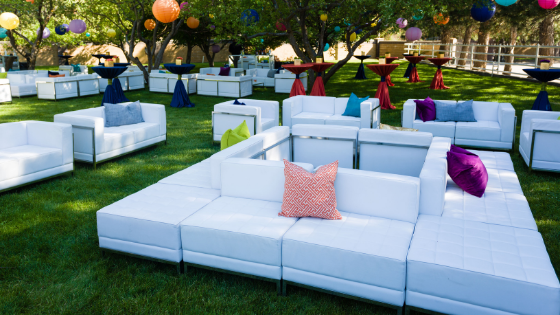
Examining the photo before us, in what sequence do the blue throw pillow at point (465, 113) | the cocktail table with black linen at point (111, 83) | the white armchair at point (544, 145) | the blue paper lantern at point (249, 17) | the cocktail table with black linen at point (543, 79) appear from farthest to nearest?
1. the blue paper lantern at point (249, 17)
2. the cocktail table with black linen at point (111, 83)
3. the cocktail table with black linen at point (543, 79)
4. the blue throw pillow at point (465, 113)
5. the white armchair at point (544, 145)

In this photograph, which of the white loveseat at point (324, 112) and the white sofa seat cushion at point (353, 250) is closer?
the white sofa seat cushion at point (353, 250)

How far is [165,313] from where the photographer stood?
3.04 metres

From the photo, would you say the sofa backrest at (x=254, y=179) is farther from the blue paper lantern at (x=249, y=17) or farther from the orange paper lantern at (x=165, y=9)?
the blue paper lantern at (x=249, y=17)

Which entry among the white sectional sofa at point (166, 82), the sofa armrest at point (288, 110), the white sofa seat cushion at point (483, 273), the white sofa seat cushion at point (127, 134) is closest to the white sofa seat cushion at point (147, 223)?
the white sofa seat cushion at point (483, 273)

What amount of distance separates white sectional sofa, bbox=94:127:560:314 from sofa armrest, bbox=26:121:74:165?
214 cm

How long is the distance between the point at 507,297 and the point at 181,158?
5.19 meters

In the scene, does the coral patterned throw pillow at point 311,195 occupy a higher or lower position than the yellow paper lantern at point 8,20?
lower

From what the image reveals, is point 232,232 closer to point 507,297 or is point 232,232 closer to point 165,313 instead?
point 165,313

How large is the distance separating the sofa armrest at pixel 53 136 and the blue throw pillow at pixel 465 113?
5.99 meters

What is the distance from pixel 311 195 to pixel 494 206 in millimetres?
1621

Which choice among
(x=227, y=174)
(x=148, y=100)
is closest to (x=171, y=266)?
(x=227, y=174)

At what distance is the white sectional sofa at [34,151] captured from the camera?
17.1 feet

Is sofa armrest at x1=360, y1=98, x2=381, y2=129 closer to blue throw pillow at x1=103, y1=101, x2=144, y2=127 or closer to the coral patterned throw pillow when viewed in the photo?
blue throw pillow at x1=103, y1=101, x2=144, y2=127

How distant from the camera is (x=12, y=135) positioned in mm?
5754
